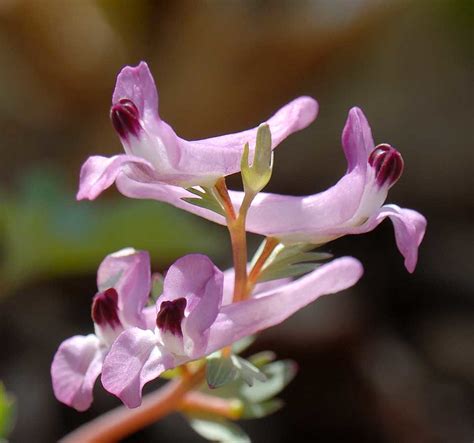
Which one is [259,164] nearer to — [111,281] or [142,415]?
[111,281]

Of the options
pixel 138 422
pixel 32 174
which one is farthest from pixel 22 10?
pixel 138 422

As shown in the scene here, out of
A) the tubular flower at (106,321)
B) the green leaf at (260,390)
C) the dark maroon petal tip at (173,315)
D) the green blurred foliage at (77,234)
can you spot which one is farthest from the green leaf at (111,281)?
the green blurred foliage at (77,234)

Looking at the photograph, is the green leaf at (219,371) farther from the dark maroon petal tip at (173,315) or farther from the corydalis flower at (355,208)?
the corydalis flower at (355,208)

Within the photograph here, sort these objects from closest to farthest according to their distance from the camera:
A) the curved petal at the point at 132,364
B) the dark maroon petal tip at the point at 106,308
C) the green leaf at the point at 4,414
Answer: the curved petal at the point at 132,364, the dark maroon petal tip at the point at 106,308, the green leaf at the point at 4,414

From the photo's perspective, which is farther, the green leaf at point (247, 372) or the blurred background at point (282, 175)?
the blurred background at point (282, 175)

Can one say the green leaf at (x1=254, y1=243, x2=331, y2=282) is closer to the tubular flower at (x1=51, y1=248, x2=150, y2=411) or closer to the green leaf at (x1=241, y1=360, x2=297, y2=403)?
the tubular flower at (x1=51, y1=248, x2=150, y2=411)
